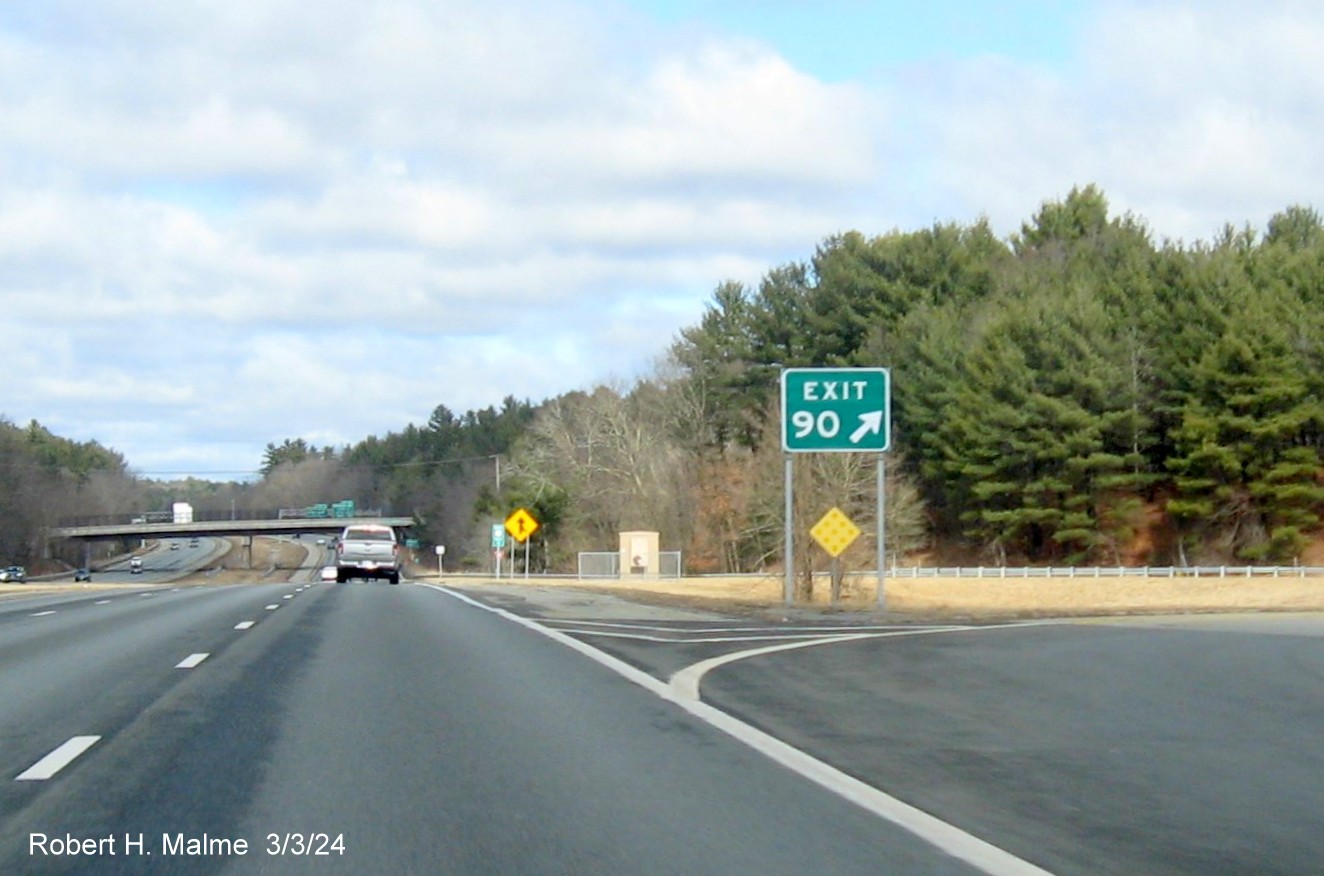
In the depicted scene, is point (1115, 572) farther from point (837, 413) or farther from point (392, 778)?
point (392, 778)

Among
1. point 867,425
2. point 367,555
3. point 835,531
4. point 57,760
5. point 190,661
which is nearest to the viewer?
point 57,760

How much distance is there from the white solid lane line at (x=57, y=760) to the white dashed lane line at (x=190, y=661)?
5301 millimetres

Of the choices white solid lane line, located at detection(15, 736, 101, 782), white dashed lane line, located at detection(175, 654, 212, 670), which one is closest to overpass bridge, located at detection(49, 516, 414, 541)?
white dashed lane line, located at detection(175, 654, 212, 670)

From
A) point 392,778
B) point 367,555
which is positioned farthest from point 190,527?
point 392,778

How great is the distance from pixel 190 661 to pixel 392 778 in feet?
27.2

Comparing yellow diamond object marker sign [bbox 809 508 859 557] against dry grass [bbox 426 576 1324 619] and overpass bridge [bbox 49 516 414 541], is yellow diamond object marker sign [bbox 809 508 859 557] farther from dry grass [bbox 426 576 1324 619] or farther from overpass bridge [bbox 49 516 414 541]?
overpass bridge [bbox 49 516 414 541]

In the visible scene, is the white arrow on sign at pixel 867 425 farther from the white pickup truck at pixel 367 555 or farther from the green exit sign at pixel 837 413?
the white pickup truck at pixel 367 555

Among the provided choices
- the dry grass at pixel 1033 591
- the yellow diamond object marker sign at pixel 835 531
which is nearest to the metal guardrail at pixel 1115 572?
the dry grass at pixel 1033 591

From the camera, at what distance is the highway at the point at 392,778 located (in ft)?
24.8

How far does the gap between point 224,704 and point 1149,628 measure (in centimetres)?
1438

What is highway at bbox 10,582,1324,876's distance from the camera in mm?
7688

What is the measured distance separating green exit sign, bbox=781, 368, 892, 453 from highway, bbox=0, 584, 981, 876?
41.7 ft

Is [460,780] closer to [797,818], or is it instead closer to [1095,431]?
[797,818]

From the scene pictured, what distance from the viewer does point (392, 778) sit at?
963cm
